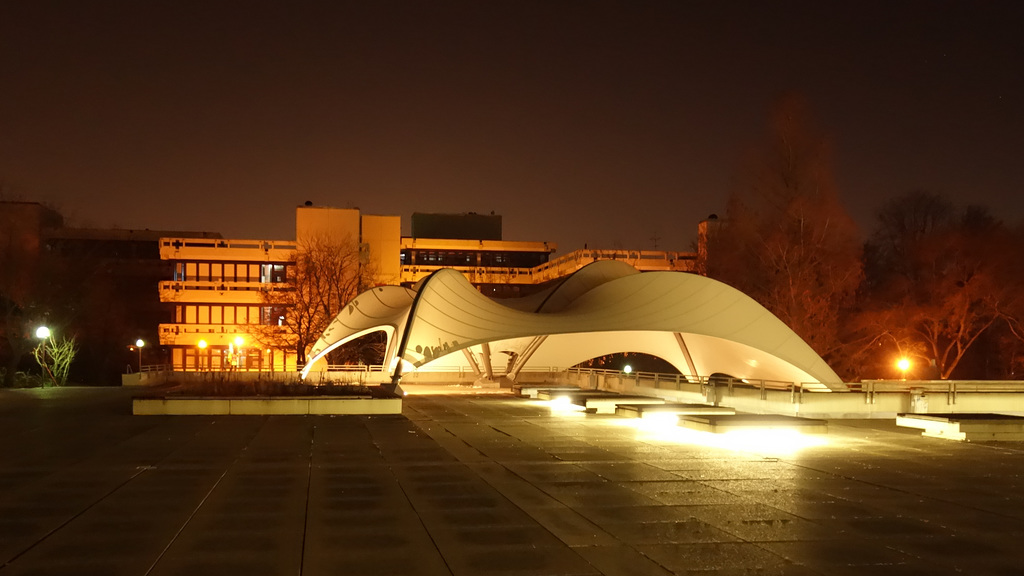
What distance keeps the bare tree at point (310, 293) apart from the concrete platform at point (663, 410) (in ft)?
101

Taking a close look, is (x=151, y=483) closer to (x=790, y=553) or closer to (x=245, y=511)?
(x=245, y=511)

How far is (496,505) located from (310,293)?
145ft

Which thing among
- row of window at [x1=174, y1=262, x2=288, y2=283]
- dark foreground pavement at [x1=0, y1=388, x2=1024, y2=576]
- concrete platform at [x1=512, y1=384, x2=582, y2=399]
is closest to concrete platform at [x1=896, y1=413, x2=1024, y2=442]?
dark foreground pavement at [x1=0, y1=388, x2=1024, y2=576]

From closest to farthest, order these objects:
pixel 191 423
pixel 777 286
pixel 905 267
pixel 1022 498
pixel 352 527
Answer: pixel 352 527, pixel 1022 498, pixel 191 423, pixel 777 286, pixel 905 267

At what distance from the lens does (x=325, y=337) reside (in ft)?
132

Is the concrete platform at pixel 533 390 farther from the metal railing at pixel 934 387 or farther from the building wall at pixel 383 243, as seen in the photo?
the building wall at pixel 383 243

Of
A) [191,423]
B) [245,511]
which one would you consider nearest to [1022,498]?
[245,511]

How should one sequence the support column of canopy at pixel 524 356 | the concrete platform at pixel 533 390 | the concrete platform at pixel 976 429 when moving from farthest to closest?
the support column of canopy at pixel 524 356 → the concrete platform at pixel 533 390 → the concrete platform at pixel 976 429

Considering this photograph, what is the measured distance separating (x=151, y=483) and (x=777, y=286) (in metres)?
30.4

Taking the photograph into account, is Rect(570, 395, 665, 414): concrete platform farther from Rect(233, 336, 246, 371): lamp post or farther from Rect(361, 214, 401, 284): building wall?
Rect(361, 214, 401, 284): building wall

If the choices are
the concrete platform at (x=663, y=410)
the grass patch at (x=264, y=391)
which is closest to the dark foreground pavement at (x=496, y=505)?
the concrete platform at (x=663, y=410)

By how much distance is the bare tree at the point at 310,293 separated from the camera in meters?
51.9

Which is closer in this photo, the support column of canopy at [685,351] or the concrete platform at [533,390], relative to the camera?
the concrete platform at [533,390]

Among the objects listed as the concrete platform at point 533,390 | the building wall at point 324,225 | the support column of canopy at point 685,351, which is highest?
the building wall at point 324,225
